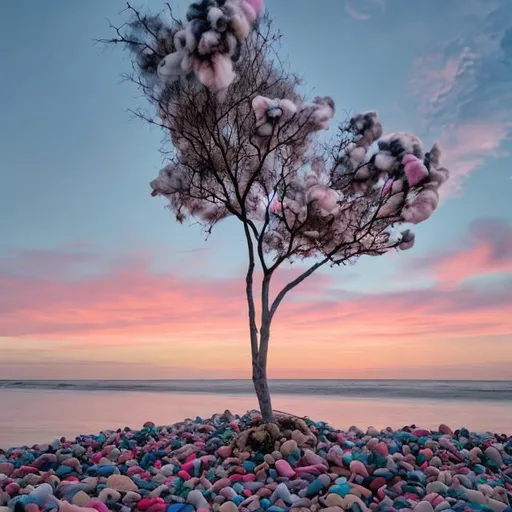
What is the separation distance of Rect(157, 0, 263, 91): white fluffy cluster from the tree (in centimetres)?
15

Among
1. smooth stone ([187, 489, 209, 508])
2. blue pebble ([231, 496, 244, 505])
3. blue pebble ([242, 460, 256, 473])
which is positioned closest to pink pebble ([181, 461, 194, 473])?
blue pebble ([242, 460, 256, 473])

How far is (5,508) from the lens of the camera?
4375 millimetres

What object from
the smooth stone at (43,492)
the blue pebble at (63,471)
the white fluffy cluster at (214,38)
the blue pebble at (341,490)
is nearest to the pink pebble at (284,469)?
the blue pebble at (341,490)

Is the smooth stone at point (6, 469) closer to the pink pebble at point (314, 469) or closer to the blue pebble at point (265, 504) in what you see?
the blue pebble at point (265, 504)

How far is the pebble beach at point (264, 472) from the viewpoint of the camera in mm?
4656

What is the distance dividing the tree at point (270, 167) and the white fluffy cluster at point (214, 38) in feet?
→ 0.49

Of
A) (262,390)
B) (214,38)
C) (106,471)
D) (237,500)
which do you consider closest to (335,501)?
(237,500)

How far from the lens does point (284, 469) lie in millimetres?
5566

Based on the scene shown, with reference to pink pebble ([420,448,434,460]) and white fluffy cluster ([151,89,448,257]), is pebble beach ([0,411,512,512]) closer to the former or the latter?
pink pebble ([420,448,434,460])

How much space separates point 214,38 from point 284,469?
4.52 meters

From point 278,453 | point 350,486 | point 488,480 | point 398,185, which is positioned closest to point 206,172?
point 398,185

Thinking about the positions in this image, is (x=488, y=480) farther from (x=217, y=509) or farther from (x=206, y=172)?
(x=206, y=172)

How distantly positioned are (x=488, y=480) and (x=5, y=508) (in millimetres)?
4580

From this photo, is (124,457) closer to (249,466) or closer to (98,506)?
(249,466)
